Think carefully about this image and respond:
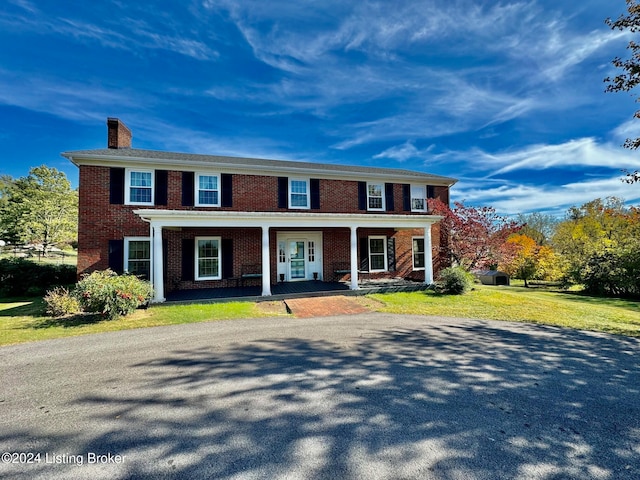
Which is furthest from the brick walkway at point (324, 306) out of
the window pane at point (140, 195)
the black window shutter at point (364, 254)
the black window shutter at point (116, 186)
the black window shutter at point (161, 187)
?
the black window shutter at point (116, 186)

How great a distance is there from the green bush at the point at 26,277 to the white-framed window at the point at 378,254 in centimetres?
1541

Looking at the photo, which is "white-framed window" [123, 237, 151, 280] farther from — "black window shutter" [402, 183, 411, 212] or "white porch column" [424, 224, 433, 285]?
"black window shutter" [402, 183, 411, 212]

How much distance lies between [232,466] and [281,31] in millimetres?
11793

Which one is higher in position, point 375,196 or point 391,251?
point 375,196

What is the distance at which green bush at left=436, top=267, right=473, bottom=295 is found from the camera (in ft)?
40.4

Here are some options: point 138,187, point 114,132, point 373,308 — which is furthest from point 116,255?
point 373,308

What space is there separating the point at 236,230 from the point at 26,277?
9.72m

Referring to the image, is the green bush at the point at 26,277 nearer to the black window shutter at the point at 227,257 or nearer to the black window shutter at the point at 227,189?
the black window shutter at the point at 227,257

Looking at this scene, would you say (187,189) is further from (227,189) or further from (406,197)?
(406,197)

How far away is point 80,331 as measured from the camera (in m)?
7.10

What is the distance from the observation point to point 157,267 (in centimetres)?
1005

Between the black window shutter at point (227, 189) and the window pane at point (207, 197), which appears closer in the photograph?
the window pane at point (207, 197)

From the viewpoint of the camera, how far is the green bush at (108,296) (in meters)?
7.98

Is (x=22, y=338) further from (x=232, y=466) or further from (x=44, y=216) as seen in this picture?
(x=44, y=216)
